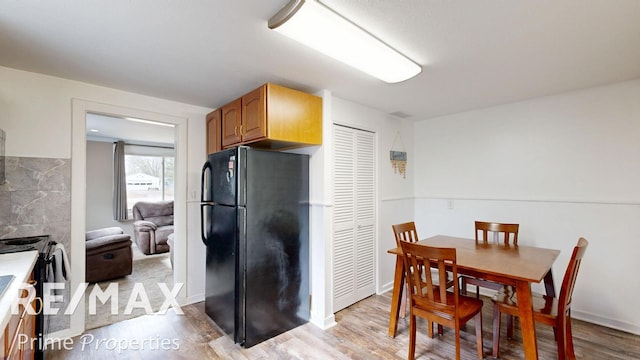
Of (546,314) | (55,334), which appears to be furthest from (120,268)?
(546,314)

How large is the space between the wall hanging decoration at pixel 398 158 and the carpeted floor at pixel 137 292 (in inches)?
130

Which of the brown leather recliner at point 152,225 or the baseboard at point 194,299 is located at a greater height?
the brown leather recliner at point 152,225

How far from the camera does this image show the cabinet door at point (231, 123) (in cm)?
267

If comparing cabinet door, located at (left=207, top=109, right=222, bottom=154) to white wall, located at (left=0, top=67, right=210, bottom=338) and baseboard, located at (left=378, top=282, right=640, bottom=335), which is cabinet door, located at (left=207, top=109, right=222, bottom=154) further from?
baseboard, located at (left=378, top=282, right=640, bottom=335)

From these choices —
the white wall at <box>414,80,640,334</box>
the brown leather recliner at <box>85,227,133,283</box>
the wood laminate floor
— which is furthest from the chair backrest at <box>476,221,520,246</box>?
the brown leather recliner at <box>85,227,133,283</box>

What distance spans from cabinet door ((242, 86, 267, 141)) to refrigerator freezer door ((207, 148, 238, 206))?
24 centimetres

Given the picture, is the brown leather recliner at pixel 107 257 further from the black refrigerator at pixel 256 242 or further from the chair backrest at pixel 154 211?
the black refrigerator at pixel 256 242

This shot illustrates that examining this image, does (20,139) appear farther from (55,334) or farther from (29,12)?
(55,334)

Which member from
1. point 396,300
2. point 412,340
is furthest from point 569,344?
point 396,300

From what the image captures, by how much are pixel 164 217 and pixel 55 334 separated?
3.78 metres

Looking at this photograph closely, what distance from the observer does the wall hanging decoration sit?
369 cm

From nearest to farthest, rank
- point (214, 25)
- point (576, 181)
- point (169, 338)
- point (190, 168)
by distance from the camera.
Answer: point (214, 25) → point (169, 338) → point (576, 181) → point (190, 168)

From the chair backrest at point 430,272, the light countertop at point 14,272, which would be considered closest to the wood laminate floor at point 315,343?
the chair backrest at point 430,272

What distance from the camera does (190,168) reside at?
10.3 ft
